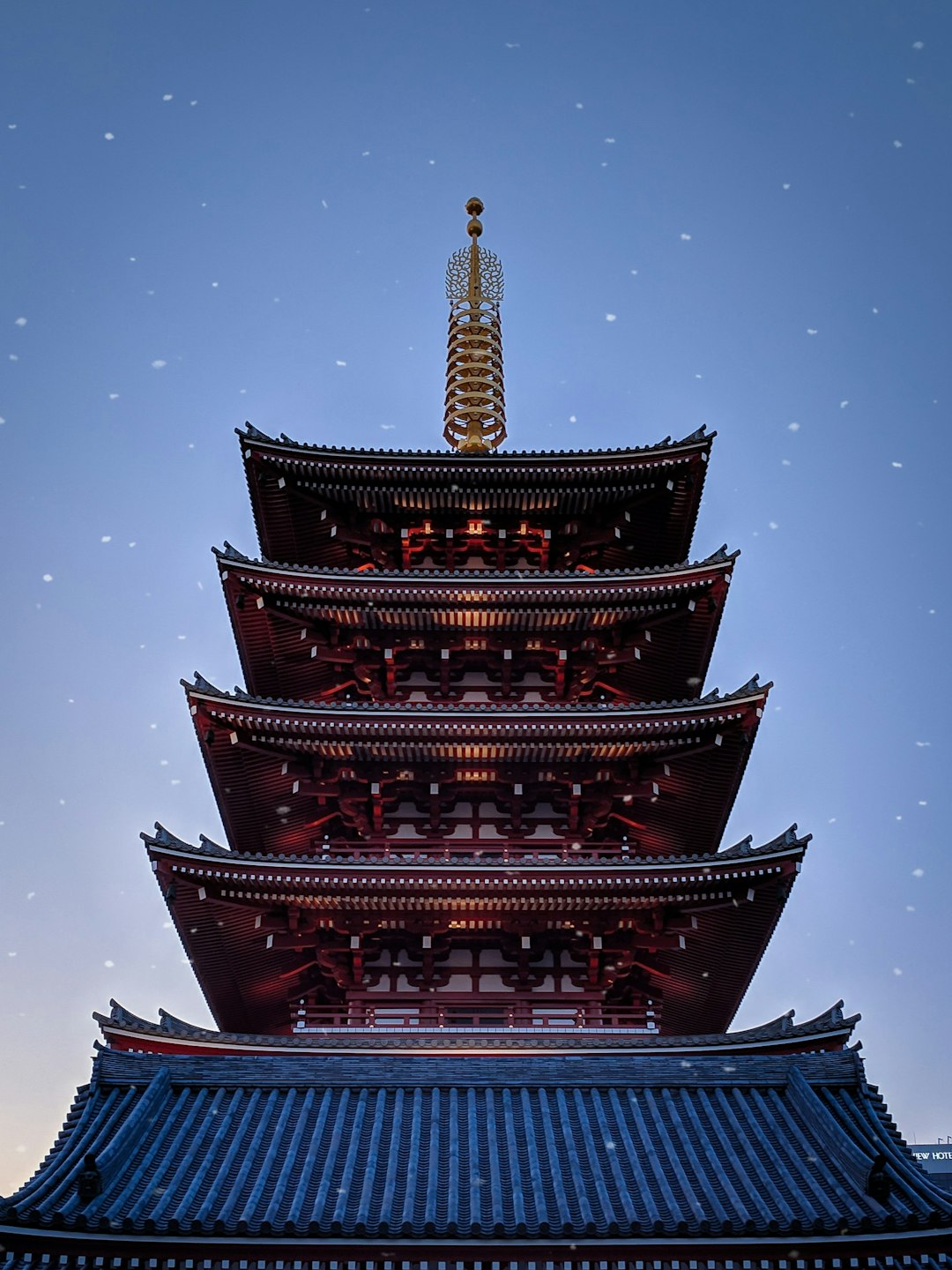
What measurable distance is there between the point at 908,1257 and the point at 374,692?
45.4ft

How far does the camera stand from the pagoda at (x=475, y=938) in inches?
546

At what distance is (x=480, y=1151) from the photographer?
15.4 m

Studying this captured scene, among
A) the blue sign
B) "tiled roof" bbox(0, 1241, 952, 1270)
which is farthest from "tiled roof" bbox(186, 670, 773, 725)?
the blue sign

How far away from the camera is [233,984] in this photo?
2155cm

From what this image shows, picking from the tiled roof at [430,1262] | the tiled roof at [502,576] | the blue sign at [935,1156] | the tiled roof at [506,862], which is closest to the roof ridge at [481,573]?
the tiled roof at [502,576]

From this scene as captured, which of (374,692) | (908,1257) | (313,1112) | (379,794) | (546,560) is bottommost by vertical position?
(908,1257)

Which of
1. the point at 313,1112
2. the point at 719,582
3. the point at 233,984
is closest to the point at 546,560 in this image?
the point at 719,582

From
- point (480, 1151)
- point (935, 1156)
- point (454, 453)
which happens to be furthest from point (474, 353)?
point (935, 1156)

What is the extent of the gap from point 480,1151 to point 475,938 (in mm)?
5437

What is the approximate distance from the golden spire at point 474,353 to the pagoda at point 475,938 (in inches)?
6.9

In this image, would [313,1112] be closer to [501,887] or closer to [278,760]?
[501,887]

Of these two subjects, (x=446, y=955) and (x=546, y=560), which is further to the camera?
(x=546, y=560)

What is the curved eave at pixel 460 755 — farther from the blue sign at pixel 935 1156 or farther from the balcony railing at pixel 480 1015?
the blue sign at pixel 935 1156

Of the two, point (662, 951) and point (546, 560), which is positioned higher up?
point (546, 560)
